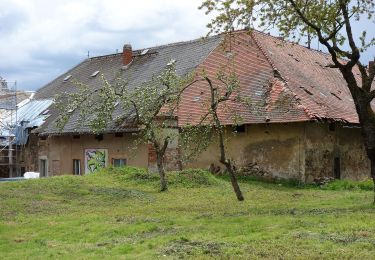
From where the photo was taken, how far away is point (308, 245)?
8.64 metres

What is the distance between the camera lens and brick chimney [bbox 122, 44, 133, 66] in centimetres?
3700

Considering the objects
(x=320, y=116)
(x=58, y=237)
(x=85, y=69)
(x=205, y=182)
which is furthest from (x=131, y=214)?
(x=85, y=69)

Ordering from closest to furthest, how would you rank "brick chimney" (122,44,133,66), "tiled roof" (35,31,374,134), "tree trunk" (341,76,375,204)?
"tree trunk" (341,76,375,204) → "tiled roof" (35,31,374,134) → "brick chimney" (122,44,133,66)

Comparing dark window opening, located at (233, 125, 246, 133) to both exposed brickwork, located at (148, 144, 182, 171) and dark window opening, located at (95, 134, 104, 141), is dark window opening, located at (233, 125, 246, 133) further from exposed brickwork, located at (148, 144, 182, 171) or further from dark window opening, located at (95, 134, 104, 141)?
dark window opening, located at (95, 134, 104, 141)

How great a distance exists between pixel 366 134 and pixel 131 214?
655cm

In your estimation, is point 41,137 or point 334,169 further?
point 41,137

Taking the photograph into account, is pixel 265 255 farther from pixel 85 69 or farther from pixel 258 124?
pixel 85 69

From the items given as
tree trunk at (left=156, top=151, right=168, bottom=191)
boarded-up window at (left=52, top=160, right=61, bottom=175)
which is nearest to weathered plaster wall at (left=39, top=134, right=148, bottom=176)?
boarded-up window at (left=52, top=160, right=61, bottom=175)

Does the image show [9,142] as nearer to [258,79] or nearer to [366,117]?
[258,79]

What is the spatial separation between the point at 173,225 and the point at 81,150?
21.3 metres

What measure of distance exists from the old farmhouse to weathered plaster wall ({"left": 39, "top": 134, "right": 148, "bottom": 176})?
0.06 meters

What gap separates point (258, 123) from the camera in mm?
24969

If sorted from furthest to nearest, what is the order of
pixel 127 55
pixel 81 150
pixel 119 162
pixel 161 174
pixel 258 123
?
pixel 127 55 → pixel 81 150 → pixel 119 162 → pixel 258 123 → pixel 161 174

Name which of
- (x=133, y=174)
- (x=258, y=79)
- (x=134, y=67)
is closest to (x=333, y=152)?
(x=258, y=79)
